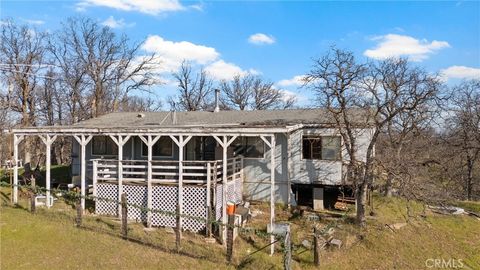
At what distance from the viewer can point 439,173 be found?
24531 mm

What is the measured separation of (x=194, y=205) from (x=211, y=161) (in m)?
1.71

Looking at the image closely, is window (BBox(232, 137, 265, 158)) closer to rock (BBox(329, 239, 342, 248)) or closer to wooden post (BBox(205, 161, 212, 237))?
wooden post (BBox(205, 161, 212, 237))

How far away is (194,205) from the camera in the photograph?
478 inches

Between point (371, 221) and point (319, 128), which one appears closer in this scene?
point (371, 221)

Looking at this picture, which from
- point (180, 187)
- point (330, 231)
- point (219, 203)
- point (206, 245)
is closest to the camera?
point (206, 245)

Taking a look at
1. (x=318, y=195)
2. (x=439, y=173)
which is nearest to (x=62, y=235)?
(x=318, y=195)

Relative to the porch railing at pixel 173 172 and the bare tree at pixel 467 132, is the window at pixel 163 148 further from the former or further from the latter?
the bare tree at pixel 467 132

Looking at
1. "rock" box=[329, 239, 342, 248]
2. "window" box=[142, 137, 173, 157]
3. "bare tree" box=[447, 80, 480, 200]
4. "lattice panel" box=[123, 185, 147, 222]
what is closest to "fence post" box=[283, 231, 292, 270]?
"rock" box=[329, 239, 342, 248]

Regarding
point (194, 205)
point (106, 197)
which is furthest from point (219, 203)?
point (106, 197)

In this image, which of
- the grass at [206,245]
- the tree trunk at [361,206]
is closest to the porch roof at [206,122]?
the tree trunk at [361,206]

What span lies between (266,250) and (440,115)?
28.5 ft

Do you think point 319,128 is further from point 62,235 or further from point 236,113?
point 62,235

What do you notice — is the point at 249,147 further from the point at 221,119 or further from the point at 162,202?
the point at 162,202

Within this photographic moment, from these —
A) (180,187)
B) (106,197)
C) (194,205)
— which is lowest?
(194,205)
